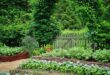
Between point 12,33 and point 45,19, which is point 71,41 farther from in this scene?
point 12,33

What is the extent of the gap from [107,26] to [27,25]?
7.41 metres

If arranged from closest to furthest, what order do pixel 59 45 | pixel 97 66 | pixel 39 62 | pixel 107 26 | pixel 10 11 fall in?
pixel 97 66 < pixel 39 62 < pixel 107 26 < pixel 59 45 < pixel 10 11

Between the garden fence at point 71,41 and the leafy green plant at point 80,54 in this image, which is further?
the garden fence at point 71,41

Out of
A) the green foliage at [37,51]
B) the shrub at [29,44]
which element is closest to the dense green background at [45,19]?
the green foliage at [37,51]

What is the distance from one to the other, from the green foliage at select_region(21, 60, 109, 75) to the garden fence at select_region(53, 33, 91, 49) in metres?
5.99

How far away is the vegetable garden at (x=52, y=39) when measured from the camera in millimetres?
13927

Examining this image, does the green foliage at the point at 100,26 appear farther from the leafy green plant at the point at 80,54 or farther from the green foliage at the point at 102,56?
the green foliage at the point at 102,56

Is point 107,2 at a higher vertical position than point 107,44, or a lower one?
higher

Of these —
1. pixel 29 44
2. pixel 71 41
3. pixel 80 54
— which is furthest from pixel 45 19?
pixel 80 54

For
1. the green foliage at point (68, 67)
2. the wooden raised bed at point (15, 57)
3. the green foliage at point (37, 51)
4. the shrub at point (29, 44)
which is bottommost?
the wooden raised bed at point (15, 57)

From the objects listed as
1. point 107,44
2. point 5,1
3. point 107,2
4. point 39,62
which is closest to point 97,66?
point 39,62

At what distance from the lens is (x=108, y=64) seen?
1330 cm

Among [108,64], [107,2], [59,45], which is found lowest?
[59,45]

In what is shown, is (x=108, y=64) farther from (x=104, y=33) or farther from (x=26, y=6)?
(x=26, y=6)
